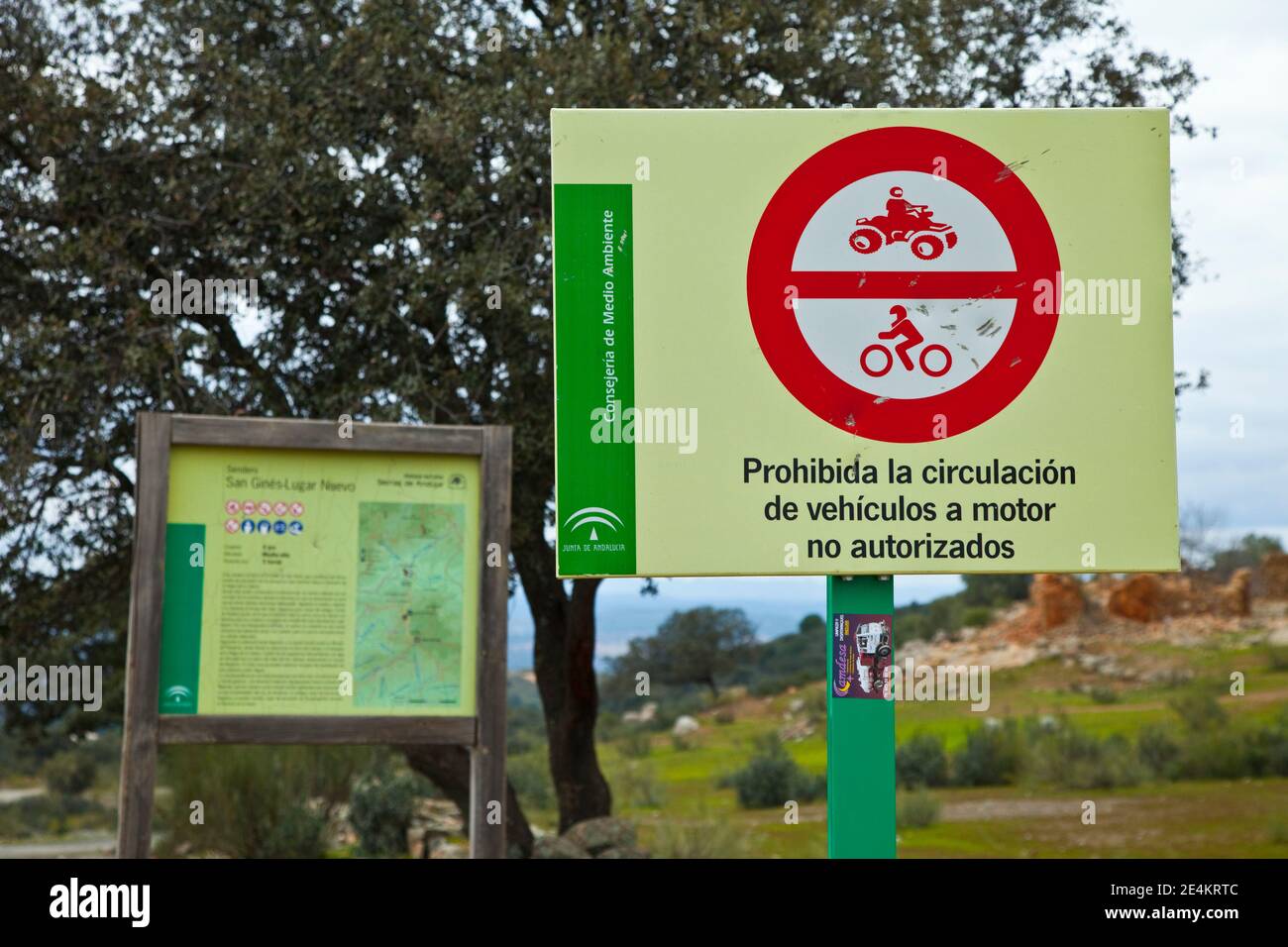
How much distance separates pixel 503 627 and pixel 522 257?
401 centimetres

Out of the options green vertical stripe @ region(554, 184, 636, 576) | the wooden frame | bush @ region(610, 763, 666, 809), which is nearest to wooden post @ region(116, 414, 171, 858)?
the wooden frame

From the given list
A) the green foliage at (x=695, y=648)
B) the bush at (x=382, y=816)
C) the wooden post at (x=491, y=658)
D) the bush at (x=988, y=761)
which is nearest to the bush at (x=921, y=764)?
the bush at (x=988, y=761)

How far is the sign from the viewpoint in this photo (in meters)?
3.12

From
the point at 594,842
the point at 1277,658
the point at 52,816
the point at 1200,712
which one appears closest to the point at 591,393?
the point at 594,842

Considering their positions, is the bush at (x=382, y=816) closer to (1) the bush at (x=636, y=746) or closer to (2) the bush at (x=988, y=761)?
(1) the bush at (x=636, y=746)

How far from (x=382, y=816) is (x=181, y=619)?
29.0 ft

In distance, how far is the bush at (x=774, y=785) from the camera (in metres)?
16.1

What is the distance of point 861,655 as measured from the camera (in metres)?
3.21

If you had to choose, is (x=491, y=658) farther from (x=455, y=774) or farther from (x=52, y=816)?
(x=52, y=816)

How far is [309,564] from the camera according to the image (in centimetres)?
592

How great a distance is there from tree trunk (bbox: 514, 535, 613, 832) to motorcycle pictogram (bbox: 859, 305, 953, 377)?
8875mm

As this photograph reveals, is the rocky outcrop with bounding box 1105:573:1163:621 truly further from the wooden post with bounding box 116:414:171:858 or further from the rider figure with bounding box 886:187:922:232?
the rider figure with bounding box 886:187:922:232
